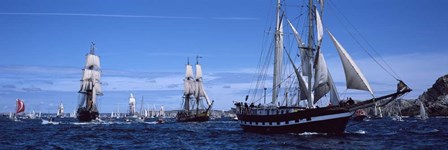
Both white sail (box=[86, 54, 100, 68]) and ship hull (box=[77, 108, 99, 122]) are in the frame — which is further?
white sail (box=[86, 54, 100, 68])

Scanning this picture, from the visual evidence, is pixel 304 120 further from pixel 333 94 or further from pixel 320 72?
pixel 320 72

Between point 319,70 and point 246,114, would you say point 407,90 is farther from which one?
point 246,114

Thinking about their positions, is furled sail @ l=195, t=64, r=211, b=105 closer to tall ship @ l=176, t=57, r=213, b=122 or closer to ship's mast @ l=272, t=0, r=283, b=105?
tall ship @ l=176, t=57, r=213, b=122

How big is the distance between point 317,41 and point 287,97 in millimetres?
16745

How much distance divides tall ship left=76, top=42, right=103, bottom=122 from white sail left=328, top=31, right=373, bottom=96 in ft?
Answer: 336

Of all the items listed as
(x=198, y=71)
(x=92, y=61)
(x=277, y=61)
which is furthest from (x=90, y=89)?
(x=277, y=61)

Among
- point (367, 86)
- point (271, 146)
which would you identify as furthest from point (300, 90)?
point (271, 146)

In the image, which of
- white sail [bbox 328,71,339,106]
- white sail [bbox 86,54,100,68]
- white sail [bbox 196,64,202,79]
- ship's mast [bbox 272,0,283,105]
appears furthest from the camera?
white sail [bbox 196,64,202,79]

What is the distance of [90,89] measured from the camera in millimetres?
156375

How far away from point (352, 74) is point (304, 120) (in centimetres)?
785

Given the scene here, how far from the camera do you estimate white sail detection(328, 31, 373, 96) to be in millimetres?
Answer: 53969

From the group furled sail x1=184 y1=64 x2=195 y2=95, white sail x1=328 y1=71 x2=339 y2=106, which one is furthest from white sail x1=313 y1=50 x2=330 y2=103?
furled sail x1=184 y1=64 x2=195 y2=95

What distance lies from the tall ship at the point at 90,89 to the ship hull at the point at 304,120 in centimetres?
9035

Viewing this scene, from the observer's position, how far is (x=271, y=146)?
4719cm
